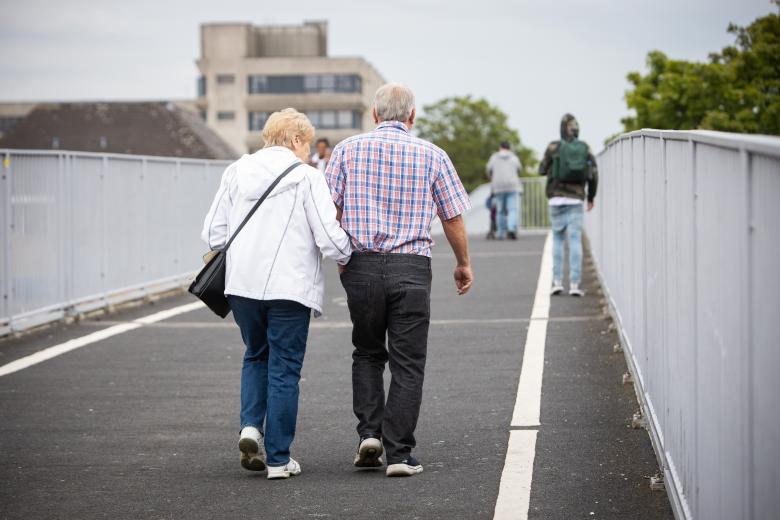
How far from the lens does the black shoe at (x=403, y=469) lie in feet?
20.2

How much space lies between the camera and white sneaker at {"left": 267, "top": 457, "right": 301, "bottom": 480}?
6195mm

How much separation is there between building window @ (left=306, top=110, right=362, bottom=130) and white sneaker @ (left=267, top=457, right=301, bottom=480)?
414 feet

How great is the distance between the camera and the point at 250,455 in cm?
626

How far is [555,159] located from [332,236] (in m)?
8.22

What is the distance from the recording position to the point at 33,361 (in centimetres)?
1052

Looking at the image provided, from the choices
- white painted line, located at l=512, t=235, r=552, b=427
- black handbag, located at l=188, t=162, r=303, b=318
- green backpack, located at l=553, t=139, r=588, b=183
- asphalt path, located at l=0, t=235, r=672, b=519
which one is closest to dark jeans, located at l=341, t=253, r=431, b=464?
asphalt path, located at l=0, t=235, r=672, b=519

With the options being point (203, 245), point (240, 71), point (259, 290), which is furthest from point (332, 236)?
point (240, 71)

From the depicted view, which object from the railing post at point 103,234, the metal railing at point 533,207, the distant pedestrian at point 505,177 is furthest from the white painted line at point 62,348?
the metal railing at point 533,207

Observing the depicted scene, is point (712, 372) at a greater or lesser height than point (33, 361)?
greater

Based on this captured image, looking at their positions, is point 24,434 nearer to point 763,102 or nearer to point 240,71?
point 763,102

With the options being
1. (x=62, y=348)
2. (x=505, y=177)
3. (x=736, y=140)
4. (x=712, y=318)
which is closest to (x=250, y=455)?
(x=712, y=318)

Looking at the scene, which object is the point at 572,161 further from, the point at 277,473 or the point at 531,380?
the point at 277,473

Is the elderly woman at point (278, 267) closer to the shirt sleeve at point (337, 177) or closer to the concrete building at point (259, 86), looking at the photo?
the shirt sleeve at point (337, 177)

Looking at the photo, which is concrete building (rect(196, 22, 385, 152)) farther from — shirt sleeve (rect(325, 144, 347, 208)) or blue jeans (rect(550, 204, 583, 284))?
shirt sleeve (rect(325, 144, 347, 208))
